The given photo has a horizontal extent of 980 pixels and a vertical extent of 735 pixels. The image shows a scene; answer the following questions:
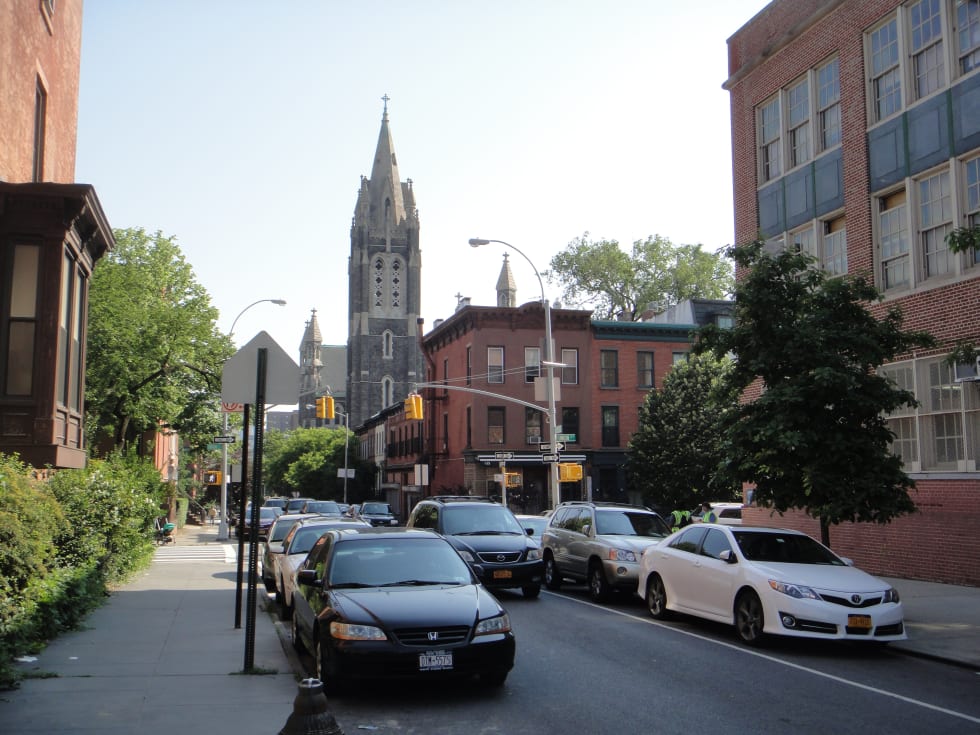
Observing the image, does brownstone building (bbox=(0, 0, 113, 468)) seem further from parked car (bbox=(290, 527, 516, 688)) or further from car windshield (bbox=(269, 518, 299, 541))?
parked car (bbox=(290, 527, 516, 688))

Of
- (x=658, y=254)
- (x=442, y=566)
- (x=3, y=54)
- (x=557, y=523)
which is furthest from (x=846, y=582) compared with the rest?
(x=658, y=254)

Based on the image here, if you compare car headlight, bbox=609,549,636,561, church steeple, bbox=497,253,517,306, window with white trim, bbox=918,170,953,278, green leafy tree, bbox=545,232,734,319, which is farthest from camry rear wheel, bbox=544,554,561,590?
church steeple, bbox=497,253,517,306

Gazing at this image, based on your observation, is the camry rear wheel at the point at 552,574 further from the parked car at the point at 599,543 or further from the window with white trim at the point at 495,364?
the window with white trim at the point at 495,364

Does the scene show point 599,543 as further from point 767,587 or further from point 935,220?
point 935,220

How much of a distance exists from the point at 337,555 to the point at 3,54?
402 inches

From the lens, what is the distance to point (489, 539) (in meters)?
17.1

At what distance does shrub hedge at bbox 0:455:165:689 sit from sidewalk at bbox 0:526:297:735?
32 cm

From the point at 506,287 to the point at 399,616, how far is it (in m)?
78.3

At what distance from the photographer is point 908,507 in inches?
536

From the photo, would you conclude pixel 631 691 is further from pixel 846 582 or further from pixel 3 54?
pixel 3 54

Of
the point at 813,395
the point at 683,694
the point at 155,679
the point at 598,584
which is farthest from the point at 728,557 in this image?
the point at 155,679

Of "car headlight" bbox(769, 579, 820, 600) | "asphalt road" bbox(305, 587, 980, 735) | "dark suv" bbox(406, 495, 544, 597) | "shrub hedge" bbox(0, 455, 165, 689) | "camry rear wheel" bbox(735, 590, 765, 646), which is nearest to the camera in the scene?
"asphalt road" bbox(305, 587, 980, 735)

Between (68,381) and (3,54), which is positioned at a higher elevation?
(3,54)

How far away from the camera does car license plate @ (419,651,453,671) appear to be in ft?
27.0
